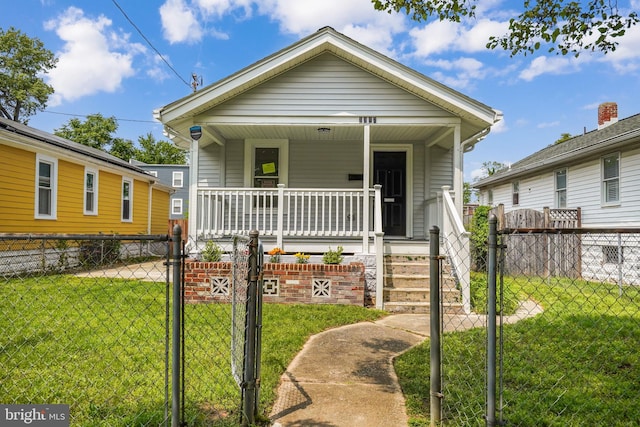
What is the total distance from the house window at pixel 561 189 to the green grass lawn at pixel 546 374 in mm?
8756

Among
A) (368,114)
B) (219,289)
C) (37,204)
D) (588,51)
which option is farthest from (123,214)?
(588,51)

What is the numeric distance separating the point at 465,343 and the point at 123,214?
14.4 meters

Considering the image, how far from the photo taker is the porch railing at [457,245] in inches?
257

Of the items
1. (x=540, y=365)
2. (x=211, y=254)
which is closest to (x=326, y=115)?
(x=211, y=254)

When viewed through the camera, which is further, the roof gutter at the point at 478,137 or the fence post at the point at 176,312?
the roof gutter at the point at 478,137

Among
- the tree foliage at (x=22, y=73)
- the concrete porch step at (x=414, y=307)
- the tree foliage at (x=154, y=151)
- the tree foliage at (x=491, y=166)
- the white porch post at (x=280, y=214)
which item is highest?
the tree foliage at (x=22, y=73)

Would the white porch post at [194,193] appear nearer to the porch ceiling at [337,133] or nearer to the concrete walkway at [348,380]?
the porch ceiling at [337,133]

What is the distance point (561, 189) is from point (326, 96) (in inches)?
385

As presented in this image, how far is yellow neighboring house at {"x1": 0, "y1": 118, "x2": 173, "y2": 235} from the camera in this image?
31.9 ft

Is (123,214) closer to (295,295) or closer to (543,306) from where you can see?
(295,295)

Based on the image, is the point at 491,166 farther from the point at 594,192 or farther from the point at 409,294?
the point at 409,294

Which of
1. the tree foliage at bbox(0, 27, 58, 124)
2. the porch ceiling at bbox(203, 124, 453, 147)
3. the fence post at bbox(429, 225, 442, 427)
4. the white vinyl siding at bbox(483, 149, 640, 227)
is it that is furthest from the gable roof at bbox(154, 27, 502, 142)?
the tree foliage at bbox(0, 27, 58, 124)

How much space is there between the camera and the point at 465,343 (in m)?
4.63

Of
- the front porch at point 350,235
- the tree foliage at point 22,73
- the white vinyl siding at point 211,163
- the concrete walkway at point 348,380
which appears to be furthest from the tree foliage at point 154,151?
the concrete walkway at point 348,380
